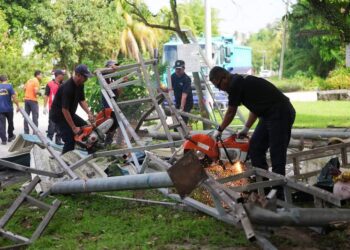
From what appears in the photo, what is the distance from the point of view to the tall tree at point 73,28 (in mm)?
36000

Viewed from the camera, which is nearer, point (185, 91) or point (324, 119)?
point (185, 91)

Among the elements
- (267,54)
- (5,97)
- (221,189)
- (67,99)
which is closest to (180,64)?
(67,99)

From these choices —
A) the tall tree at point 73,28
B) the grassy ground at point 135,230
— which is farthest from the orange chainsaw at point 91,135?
the tall tree at point 73,28

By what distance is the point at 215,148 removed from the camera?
20.9 ft

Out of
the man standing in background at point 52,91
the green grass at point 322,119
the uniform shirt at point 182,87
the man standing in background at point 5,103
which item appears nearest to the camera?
the uniform shirt at point 182,87

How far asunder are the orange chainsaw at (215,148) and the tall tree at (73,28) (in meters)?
30.1

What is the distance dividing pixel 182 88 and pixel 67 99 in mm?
4930

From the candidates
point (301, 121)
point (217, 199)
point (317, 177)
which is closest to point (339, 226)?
point (217, 199)

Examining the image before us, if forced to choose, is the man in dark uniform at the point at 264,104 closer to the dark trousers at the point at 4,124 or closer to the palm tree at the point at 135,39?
the dark trousers at the point at 4,124

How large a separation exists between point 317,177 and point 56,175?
327cm

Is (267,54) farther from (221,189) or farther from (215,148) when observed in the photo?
(221,189)

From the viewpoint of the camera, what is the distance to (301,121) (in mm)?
16797

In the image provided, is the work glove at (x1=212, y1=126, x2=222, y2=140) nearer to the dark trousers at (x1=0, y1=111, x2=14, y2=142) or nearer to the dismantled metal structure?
the dismantled metal structure

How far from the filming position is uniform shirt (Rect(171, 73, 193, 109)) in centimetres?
1273
